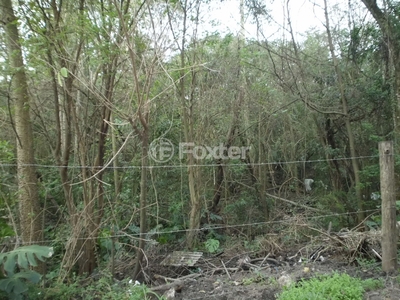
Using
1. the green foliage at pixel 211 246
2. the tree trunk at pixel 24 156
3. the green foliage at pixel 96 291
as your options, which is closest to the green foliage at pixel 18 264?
the green foliage at pixel 96 291

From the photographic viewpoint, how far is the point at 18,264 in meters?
2.75

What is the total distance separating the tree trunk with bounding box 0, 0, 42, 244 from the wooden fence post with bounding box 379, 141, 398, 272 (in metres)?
4.01

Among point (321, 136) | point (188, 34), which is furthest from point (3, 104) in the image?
point (321, 136)

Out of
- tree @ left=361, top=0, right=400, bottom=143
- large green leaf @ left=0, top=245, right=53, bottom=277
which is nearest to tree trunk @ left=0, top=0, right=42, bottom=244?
large green leaf @ left=0, top=245, right=53, bottom=277

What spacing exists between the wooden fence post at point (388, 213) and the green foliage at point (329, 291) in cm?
52

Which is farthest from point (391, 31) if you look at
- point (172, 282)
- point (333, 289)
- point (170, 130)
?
point (172, 282)

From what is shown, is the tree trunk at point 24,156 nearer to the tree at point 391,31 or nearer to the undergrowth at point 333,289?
the undergrowth at point 333,289

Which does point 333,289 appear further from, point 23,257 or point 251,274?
point 23,257

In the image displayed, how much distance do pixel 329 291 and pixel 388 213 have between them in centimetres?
121

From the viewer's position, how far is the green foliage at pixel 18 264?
2639 millimetres

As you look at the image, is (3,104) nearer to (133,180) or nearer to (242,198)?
(133,180)

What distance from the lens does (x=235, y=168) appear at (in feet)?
23.1

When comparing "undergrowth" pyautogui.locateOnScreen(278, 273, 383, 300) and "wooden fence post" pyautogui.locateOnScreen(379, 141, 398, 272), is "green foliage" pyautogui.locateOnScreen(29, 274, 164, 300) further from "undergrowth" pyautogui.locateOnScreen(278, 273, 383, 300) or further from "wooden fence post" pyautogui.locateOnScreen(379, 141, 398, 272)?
"wooden fence post" pyautogui.locateOnScreen(379, 141, 398, 272)

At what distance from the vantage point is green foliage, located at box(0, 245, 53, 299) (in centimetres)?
264
